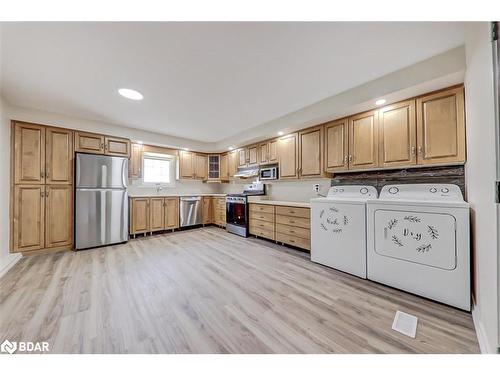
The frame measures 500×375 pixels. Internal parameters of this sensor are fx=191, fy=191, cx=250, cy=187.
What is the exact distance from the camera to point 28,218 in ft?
9.53

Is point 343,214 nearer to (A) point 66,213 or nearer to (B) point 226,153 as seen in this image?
(B) point 226,153

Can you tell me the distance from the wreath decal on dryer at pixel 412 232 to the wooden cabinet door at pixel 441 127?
0.73 m

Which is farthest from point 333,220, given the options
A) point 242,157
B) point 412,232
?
point 242,157

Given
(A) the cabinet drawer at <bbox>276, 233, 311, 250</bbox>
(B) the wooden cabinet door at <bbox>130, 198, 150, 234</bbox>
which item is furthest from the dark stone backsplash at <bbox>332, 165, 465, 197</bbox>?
(B) the wooden cabinet door at <bbox>130, 198, 150, 234</bbox>

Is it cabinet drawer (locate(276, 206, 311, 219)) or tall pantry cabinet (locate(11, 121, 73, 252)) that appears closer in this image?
tall pantry cabinet (locate(11, 121, 73, 252))

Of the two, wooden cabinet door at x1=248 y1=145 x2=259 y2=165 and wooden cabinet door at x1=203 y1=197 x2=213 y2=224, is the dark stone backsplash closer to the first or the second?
wooden cabinet door at x1=248 y1=145 x2=259 y2=165

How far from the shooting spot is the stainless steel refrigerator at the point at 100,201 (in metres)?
3.22

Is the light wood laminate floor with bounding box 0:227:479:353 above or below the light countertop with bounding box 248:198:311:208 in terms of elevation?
below

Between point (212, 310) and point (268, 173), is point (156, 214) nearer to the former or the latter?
point (268, 173)

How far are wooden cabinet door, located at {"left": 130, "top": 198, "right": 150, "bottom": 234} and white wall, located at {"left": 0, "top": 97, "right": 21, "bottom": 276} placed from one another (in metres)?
1.56

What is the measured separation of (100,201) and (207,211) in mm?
2422

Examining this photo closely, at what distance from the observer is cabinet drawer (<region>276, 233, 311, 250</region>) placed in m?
3.00

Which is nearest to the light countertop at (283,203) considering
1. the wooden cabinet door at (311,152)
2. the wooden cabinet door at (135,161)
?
the wooden cabinet door at (311,152)
